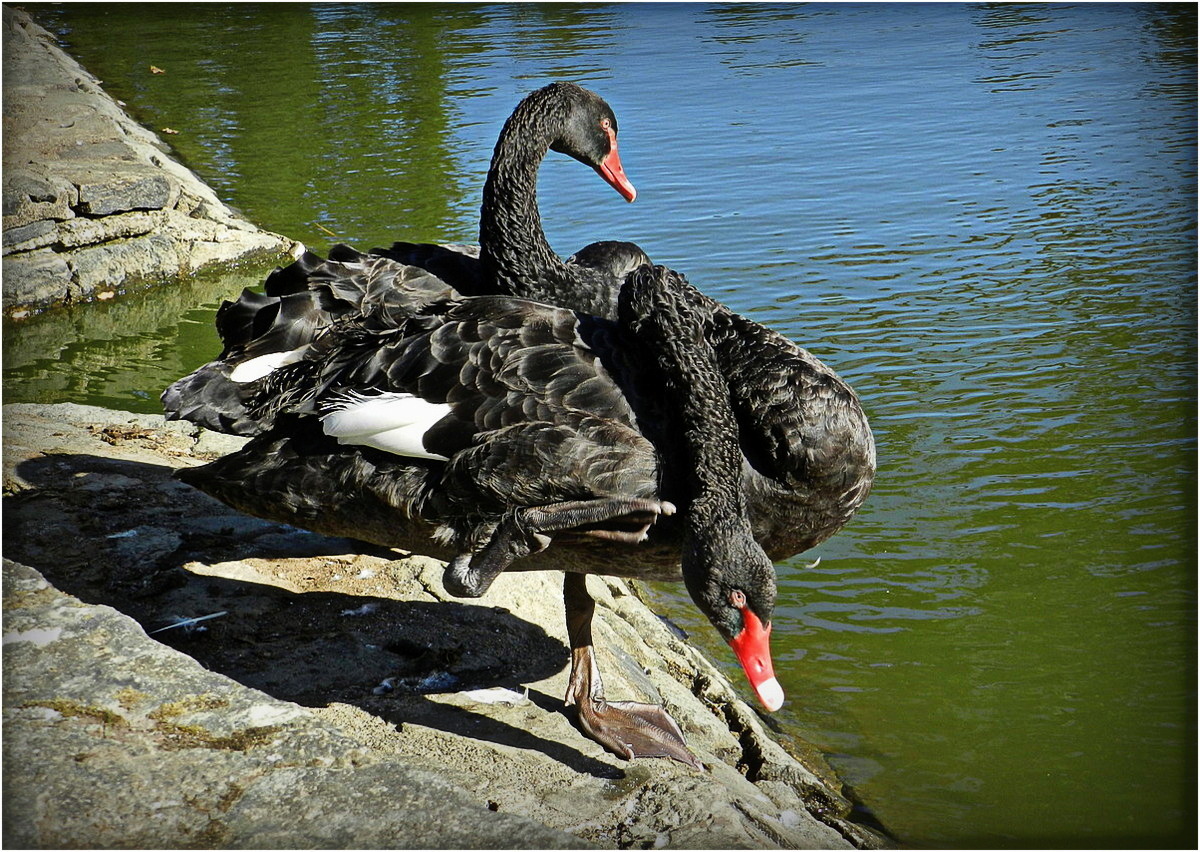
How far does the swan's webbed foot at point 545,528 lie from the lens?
3119 millimetres

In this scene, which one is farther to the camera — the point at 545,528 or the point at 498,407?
the point at 498,407

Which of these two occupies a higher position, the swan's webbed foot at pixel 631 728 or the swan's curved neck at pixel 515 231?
the swan's curved neck at pixel 515 231

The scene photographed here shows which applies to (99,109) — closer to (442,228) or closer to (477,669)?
(442,228)

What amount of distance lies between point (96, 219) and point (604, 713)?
235 inches

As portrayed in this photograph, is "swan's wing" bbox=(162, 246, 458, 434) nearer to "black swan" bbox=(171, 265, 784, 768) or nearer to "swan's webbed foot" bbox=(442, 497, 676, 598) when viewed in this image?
"black swan" bbox=(171, 265, 784, 768)

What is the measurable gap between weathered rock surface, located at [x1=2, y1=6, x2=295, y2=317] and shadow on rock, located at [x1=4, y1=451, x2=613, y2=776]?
138 inches

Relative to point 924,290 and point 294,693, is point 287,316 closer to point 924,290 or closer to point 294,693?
point 294,693

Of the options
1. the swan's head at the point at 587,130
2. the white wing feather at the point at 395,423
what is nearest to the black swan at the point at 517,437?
the white wing feather at the point at 395,423

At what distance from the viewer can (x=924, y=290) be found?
7219 millimetres

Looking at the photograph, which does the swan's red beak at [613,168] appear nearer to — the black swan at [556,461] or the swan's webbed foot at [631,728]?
the black swan at [556,461]

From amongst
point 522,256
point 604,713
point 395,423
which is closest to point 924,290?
point 522,256

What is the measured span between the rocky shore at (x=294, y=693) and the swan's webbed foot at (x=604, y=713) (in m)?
0.06

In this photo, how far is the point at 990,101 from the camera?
11.1 metres

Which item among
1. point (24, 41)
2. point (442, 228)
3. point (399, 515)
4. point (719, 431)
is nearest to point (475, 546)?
point (399, 515)
